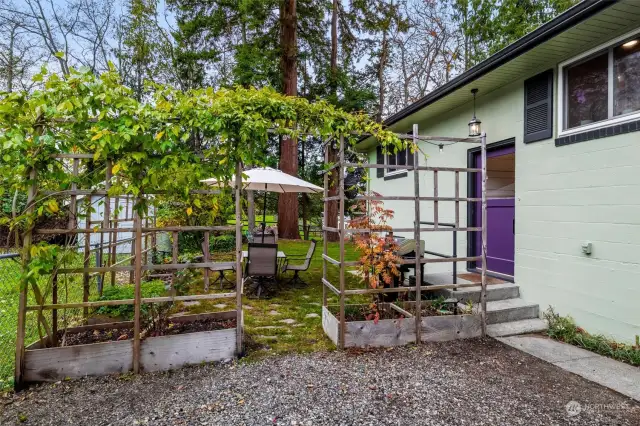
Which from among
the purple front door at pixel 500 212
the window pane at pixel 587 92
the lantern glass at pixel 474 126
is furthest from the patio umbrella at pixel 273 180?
the window pane at pixel 587 92

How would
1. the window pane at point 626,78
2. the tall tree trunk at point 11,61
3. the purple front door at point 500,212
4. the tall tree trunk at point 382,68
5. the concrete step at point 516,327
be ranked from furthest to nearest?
the tall tree trunk at point 382,68 < the tall tree trunk at point 11,61 < the purple front door at point 500,212 < the concrete step at point 516,327 < the window pane at point 626,78

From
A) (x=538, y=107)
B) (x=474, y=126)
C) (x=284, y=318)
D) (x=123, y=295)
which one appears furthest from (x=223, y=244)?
(x=538, y=107)

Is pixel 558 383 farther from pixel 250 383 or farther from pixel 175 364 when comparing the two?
pixel 175 364

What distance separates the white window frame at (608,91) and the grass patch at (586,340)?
7.47 ft

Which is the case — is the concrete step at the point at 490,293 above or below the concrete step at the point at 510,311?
above

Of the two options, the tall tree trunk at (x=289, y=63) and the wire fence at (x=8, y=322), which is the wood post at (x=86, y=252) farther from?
the tall tree trunk at (x=289, y=63)

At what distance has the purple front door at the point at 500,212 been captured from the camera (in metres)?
5.26

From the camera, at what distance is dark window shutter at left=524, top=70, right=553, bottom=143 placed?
4.42 meters

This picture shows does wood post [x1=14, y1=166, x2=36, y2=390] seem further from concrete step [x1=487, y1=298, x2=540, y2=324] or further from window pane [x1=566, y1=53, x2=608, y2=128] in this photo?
window pane [x1=566, y1=53, x2=608, y2=128]

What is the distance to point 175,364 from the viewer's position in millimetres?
3209

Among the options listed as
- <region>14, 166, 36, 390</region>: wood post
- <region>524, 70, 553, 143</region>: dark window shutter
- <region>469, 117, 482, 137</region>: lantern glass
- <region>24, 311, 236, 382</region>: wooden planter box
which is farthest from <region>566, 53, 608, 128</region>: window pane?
<region>14, 166, 36, 390</region>: wood post

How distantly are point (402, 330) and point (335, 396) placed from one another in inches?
50.9

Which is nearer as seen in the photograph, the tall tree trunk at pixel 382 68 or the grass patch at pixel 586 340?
the grass patch at pixel 586 340

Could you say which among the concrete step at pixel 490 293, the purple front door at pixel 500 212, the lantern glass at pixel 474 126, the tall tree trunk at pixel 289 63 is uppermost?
the tall tree trunk at pixel 289 63
